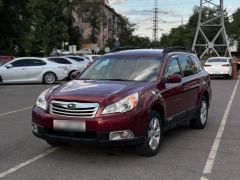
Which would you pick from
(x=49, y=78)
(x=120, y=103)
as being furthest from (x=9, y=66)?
(x=120, y=103)

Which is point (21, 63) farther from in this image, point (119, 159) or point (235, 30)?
point (235, 30)

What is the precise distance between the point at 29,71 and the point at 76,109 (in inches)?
745

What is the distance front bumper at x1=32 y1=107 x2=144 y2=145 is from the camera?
6.80 m

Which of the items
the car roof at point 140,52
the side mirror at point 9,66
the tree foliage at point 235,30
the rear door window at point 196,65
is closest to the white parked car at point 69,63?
the side mirror at point 9,66

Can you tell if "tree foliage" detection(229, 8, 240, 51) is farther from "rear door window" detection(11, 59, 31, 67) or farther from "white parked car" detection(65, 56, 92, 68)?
"rear door window" detection(11, 59, 31, 67)

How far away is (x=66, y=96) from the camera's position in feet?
23.3

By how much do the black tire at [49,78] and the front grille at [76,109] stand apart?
18.9 m

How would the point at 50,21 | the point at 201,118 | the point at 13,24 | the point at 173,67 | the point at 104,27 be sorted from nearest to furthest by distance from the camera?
the point at 173,67 → the point at 201,118 → the point at 13,24 → the point at 50,21 → the point at 104,27

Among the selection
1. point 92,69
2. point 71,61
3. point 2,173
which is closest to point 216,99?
point 92,69

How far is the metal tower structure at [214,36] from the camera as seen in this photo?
73.8 m

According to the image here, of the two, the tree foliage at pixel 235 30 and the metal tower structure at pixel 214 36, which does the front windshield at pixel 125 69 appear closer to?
the metal tower structure at pixel 214 36

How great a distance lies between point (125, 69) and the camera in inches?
330

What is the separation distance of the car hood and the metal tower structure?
63.4m

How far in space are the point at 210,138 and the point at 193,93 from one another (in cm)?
96
